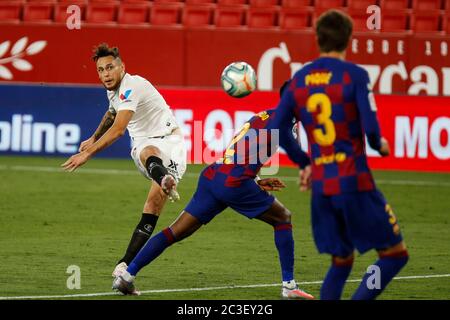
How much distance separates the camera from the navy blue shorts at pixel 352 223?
6.71 m

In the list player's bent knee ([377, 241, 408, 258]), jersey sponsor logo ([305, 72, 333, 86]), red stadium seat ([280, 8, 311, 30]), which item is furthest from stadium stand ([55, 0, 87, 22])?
player's bent knee ([377, 241, 408, 258])

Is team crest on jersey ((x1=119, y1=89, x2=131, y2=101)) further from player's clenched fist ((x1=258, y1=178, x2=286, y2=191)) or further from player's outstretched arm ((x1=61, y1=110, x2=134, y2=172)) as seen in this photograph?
player's clenched fist ((x1=258, y1=178, x2=286, y2=191))

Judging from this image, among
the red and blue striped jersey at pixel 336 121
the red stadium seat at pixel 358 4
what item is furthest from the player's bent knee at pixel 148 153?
the red stadium seat at pixel 358 4

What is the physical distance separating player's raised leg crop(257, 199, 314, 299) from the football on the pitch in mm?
957

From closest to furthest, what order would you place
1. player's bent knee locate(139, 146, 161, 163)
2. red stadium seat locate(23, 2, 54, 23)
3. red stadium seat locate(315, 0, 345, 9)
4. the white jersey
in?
player's bent knee locate(139, 146, 161, 163) < the white jersey < red stadium seat locate(315, 0, 345, 9) < red stadium seat locate(23, 2, 54, 23)

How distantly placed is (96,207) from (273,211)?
6078mm

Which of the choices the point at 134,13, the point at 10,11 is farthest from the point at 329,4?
the point at 10,11

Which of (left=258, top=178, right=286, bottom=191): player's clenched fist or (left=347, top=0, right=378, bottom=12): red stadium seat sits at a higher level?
(left=347, top=0, right=378, bottom=12): red stadium seat

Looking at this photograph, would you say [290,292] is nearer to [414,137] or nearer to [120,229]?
[120,229]

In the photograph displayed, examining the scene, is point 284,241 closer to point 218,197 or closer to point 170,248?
point 218,197

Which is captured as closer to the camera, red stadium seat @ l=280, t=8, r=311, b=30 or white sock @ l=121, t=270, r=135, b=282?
white sock @ l=121, t=270, r=135, b=282

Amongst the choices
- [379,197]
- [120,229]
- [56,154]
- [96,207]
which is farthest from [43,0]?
[379,197]

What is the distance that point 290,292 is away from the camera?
8727 millimetres

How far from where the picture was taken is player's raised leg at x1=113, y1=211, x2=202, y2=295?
27.7ft
